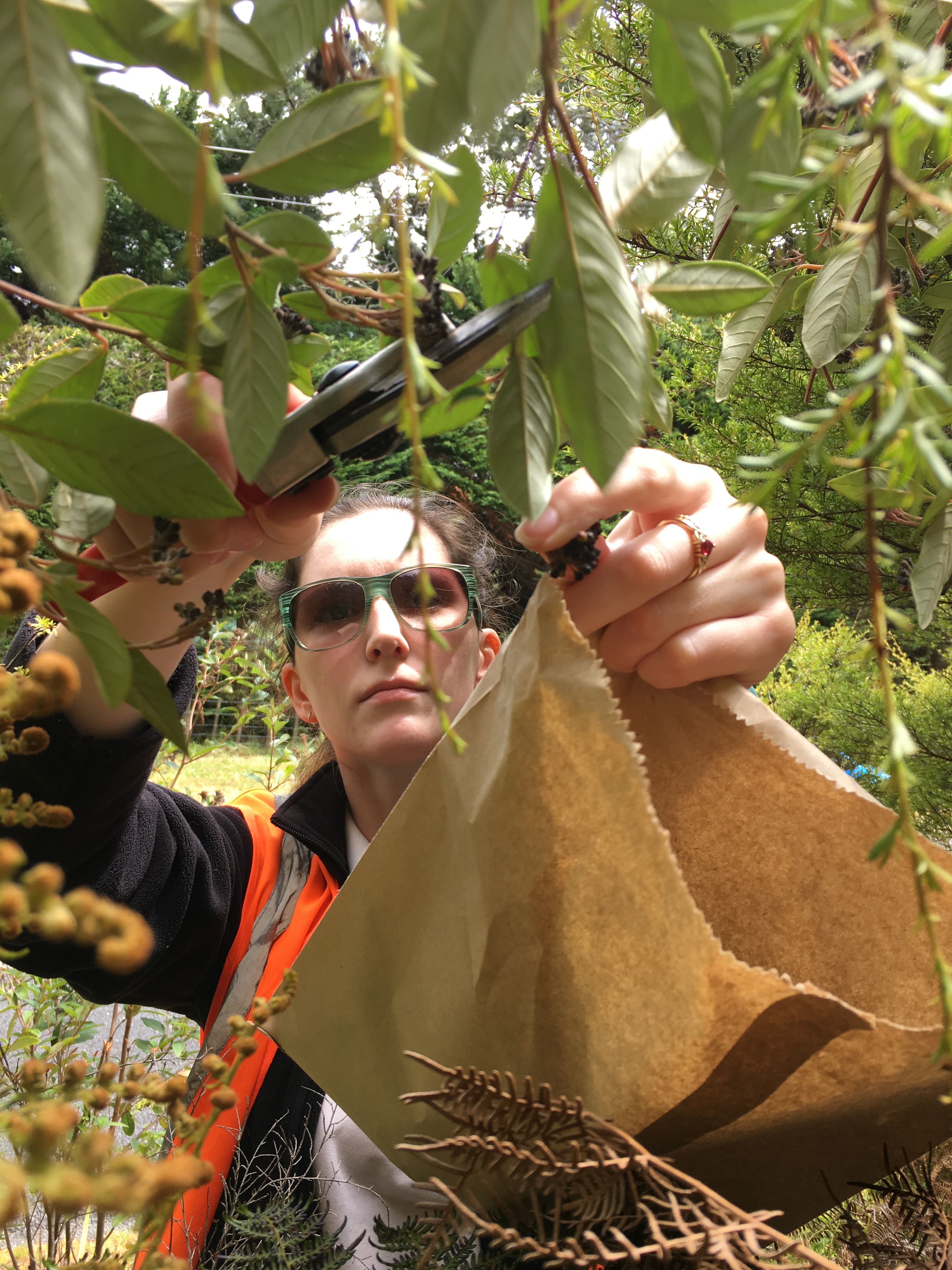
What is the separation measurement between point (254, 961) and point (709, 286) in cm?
96

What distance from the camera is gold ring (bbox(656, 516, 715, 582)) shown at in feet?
1.74

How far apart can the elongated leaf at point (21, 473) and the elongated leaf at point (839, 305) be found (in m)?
0.35

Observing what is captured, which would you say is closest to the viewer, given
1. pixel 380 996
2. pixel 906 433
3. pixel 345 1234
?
pixel 906 433

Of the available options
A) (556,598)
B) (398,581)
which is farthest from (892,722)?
(398,581)

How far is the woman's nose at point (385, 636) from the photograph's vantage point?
3.93 ft

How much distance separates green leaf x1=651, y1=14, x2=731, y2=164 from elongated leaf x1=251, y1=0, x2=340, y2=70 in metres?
0.10

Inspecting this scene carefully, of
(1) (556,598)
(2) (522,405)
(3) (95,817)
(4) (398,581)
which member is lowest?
(4) (398,581)

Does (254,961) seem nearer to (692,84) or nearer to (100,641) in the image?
(100,641)

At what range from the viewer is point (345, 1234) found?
697mm

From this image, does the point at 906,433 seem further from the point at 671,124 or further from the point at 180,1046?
the point at 180,1046

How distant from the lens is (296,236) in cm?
29

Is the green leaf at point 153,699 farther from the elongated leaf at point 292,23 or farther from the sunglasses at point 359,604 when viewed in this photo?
the sunglasses at point 359,604

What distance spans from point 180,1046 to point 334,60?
211cm

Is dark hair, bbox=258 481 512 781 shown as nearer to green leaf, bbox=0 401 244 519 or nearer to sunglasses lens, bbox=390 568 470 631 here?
sunglasses lens, bbox=390 568 470 631
